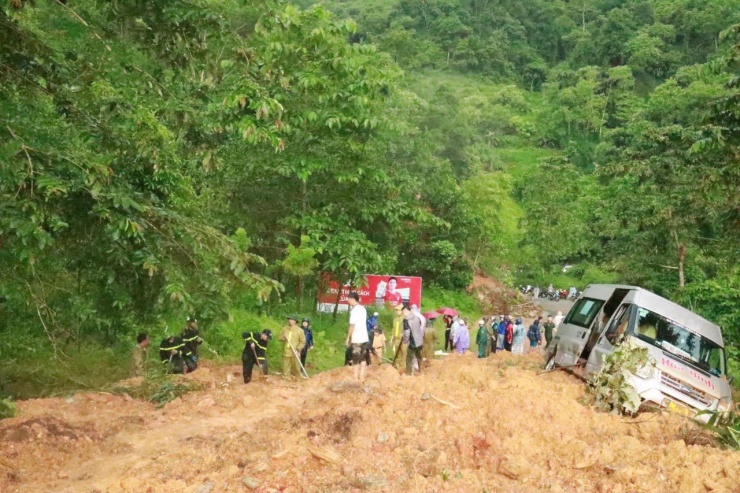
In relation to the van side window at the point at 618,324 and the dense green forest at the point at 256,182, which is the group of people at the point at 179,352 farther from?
Result: the van side window at the point at 618,324

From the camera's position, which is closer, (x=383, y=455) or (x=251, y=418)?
(x=383, y=455)

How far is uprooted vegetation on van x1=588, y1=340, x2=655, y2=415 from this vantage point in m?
8.52

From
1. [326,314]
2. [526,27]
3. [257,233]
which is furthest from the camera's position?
[526,27]

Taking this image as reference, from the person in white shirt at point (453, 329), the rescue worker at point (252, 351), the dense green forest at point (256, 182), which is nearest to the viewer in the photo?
the dense green forest at point (256, 182)

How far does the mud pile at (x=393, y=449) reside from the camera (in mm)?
5797

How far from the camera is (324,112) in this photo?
14.2 metres

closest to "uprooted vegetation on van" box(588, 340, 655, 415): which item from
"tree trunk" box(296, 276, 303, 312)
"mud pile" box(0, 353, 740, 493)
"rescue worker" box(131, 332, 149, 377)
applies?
"mud pile" box(0, 353, 740, 493)

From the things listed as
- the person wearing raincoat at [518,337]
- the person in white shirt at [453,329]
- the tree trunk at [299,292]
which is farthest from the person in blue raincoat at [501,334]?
the tree trunk at [299,292]

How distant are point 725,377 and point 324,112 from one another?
8762mm

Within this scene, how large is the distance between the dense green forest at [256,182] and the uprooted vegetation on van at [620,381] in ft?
10.1

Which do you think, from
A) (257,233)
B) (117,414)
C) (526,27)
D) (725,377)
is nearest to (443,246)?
(257,233)

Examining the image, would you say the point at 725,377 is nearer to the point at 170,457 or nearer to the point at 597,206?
the point at 170,457

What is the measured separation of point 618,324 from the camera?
1102 cm

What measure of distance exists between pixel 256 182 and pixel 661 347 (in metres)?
11.5
